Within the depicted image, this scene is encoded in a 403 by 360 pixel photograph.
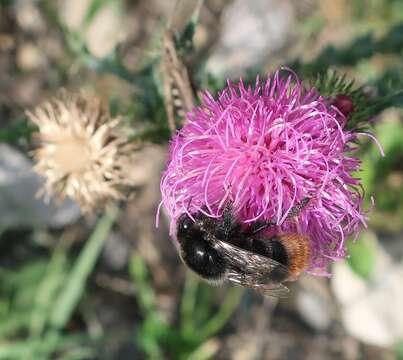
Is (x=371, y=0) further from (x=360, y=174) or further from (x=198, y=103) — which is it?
(x=198, y=103)

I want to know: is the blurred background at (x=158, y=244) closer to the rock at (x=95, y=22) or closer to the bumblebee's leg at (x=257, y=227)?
the rock at (x=95, y=22)

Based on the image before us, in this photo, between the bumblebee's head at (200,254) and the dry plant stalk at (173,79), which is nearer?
the bumblebee's head at (200,254)

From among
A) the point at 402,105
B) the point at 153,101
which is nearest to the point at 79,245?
the point at 153,101

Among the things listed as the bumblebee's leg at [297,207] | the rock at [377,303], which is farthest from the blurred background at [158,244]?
the bumblebee's leg at [297,207]

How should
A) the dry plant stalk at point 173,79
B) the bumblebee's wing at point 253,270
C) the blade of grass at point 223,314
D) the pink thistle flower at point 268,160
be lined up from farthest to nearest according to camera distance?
the blade of grass at point 223,314 < the dry plant stalk at point 173,79 < the pink thistle flower at point 268,160 < the bumblebee's wing at point 253,270

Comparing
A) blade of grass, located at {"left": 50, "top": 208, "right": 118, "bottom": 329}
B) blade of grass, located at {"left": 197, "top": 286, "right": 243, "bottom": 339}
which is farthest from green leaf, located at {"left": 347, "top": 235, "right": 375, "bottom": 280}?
blade of grass, located at {"left": 50, "top": 208, "right": 118, "bottom": 329}

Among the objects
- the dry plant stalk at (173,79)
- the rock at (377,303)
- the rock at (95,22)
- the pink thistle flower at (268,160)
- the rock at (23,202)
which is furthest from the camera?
the rock at (95,22)

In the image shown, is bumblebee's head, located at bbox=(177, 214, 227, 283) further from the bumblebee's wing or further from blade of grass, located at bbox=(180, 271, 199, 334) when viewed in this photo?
blade of grass, located at bbox=(180, 271, 199, 334)

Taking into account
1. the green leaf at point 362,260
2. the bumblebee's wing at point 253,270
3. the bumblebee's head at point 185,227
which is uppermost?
the bumblebee's head at point 185,227
